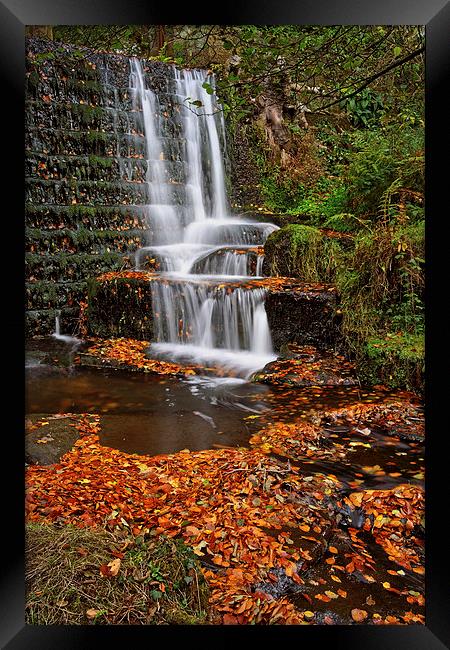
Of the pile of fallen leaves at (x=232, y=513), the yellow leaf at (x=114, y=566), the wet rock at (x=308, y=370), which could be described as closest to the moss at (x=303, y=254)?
the wet rock at (x=308, y=370)

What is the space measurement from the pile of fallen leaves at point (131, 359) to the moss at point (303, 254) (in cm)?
244

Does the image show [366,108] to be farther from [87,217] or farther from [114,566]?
[114,566]

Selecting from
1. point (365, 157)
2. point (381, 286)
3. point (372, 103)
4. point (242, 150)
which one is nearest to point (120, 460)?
point (381, 286)

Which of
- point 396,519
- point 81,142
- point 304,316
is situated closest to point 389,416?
point 396,519

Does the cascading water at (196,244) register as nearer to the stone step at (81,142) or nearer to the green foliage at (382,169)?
the stone step at (81,142)

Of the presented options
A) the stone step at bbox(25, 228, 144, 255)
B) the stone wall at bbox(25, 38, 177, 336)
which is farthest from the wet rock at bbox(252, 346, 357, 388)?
the stone step at bbox(25, 228, 144, 255)

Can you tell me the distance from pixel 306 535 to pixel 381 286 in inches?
170

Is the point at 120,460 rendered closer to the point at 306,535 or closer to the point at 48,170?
the point at 306,535

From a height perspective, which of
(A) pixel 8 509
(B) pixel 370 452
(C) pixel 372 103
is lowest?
(B) pixel 370 452

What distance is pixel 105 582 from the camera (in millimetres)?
1998

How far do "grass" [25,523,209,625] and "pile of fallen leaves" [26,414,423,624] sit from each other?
6.4 inches

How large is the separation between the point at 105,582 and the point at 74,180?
9.59 meters

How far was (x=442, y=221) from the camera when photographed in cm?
172

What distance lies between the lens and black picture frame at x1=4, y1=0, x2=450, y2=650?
1.67 m
